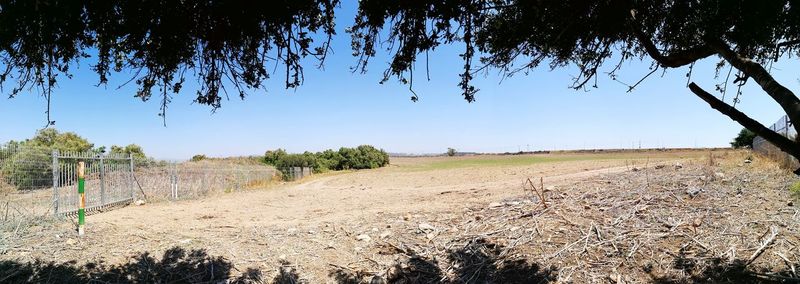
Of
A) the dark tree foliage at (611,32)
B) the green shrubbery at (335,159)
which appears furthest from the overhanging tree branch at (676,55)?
the green shrubbery at (335,159)

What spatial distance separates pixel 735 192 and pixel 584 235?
357cm

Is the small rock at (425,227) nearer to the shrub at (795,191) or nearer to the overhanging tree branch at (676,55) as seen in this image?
the overhanging tree branch at (676,55)

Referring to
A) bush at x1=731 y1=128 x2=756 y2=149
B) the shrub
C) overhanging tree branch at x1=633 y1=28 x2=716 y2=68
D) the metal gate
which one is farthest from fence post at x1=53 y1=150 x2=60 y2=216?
bush at x1=731 y1=128 x2=756 y2=149

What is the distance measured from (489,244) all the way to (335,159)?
42338 millimetres

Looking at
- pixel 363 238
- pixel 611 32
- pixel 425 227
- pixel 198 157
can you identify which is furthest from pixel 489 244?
pixel 198 157

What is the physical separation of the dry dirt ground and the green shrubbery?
3076 centimetres

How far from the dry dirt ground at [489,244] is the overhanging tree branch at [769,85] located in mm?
3361

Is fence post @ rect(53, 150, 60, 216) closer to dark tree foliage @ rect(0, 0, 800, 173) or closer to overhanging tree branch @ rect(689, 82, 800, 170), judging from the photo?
dark tree foliage @ rect(0, 0, 800, 173)

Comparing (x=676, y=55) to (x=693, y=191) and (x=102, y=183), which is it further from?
(x=102, y=183)

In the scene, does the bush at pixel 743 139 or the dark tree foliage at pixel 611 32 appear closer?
the dark tree foliage at pixel 611 32

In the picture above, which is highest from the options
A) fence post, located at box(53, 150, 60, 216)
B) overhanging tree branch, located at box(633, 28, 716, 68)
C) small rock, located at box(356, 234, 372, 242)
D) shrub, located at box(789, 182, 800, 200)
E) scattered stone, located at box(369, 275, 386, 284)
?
overhanging tree branch, located at box(633, 28, 716, 68)

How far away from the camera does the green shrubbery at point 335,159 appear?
3975 centimetres

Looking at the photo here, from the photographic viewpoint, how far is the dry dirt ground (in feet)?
16.9

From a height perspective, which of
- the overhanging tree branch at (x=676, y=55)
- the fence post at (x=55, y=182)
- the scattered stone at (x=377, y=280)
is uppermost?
the overhanging tree branch at (x=676, y=55)
